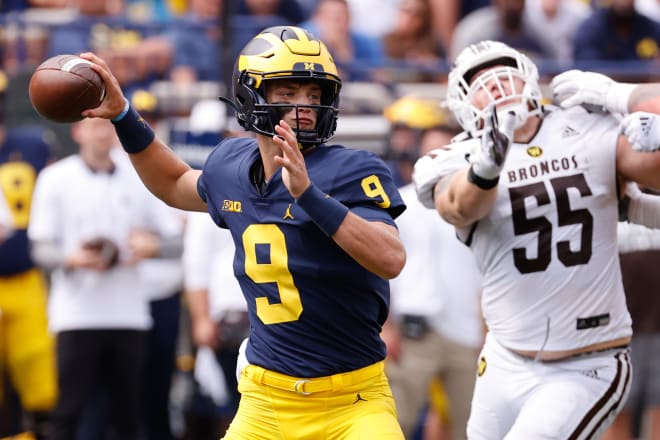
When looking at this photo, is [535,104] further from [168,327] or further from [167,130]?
[167,130]

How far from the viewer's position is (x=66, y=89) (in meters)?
4.52

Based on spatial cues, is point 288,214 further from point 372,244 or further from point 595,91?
point 595,91

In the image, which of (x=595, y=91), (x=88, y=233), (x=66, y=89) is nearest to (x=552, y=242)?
(x=595, y=91)

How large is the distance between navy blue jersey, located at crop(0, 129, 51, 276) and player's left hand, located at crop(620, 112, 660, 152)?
4712 millimetres

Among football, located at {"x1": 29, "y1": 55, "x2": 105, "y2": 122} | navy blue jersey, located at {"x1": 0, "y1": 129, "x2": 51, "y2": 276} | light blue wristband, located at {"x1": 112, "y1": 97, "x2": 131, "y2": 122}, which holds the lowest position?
navy blue jersey, located at {"x1": 0, "y1": 129, "x2": 51, "y2": 276}

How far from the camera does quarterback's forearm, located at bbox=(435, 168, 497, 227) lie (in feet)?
15.4

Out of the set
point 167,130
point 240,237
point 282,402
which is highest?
point 240,237

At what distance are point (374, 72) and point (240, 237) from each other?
17.6ft

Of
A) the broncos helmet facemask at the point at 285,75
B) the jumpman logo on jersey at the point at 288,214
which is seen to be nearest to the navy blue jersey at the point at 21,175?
the broncos helmet facemask at the point at 285,75

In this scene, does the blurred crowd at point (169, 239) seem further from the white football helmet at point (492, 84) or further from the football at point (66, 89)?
the football at point (66, 89)

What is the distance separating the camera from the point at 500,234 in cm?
501

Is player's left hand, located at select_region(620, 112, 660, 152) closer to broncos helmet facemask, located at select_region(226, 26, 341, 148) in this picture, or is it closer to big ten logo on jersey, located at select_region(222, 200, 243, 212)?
broncos helmet facemask, located at select_region(226, 26, 341, 148)

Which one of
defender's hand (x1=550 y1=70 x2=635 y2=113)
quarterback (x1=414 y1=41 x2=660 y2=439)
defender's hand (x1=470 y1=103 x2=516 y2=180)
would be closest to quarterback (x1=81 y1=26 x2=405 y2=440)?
defender's hand (x1=470 y1=103 x2=516 y2=180)

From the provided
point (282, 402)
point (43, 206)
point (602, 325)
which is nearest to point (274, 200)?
point (282, 402)
